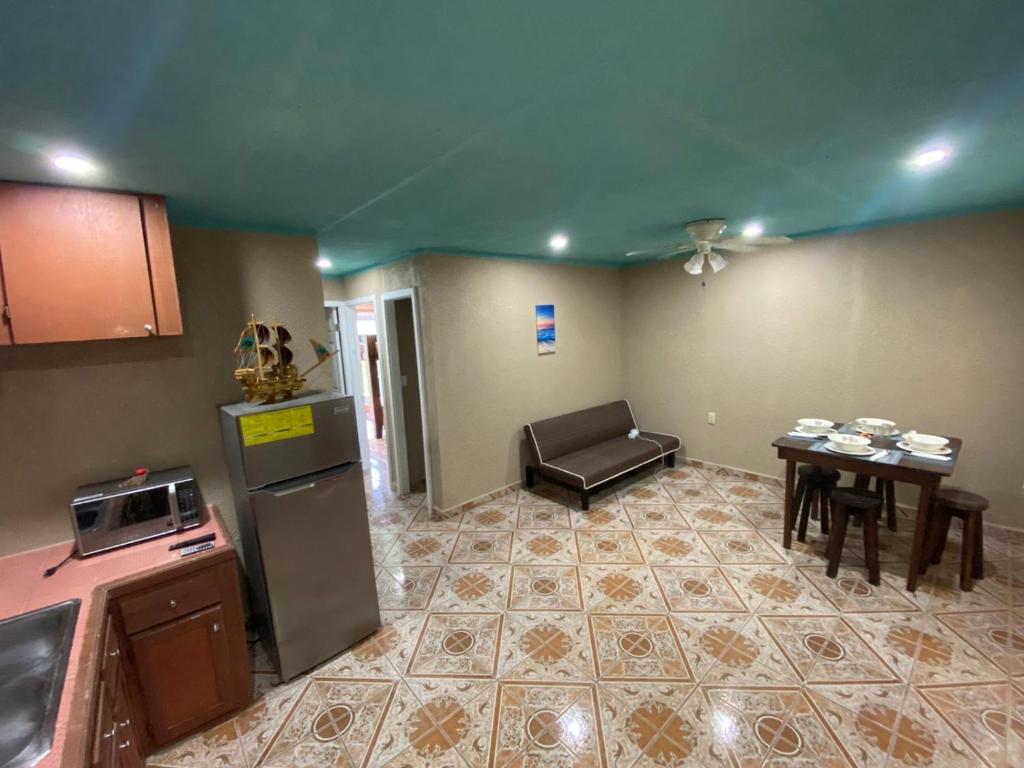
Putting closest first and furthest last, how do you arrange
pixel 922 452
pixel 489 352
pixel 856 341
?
pixel 922 452 → pixel 856 341 → pixel 489 352

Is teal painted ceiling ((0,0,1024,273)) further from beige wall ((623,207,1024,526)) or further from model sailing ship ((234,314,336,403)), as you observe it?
beige wall ((623,207,1024,526))

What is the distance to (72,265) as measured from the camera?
1595 millimetres

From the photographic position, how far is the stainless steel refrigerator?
187 centimetres

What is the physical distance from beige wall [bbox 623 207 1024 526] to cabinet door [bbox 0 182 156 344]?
4.37 metres

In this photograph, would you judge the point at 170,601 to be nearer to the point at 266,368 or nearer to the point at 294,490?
the point at 294,490

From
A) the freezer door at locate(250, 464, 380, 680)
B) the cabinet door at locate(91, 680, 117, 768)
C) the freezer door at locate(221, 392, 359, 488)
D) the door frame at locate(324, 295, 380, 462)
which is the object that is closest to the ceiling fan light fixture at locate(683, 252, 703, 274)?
the freezer door at locate(221, 392, 359, 488)

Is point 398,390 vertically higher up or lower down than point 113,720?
higher up

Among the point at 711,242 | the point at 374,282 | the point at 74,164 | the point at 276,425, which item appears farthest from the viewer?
the point at 374,282

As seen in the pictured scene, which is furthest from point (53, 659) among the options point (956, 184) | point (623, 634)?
point (956, 184)

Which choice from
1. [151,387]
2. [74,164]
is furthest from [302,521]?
[74,164]

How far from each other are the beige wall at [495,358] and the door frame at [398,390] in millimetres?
78

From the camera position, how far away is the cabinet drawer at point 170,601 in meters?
1.57

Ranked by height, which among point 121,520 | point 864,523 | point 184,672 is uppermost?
point 121,520

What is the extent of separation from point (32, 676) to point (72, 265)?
4.60 feet
